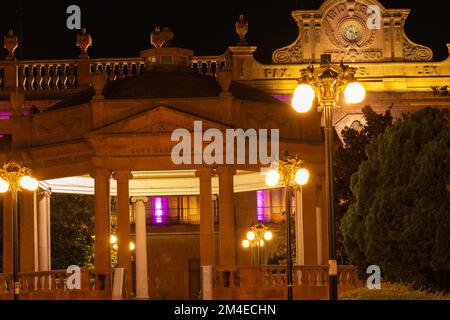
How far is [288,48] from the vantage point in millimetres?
75562

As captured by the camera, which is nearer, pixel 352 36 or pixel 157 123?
pixel 157 123

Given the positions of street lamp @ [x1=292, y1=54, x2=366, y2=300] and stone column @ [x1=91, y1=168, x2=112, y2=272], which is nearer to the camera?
street lamp @ [x1=292, y1=54, x2=366, y2=300]

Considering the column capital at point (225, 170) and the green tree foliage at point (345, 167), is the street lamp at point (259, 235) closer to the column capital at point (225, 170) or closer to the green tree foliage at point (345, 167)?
the green tree foliage at point (345, 167)

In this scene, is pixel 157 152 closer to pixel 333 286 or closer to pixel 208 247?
pixel 208 247

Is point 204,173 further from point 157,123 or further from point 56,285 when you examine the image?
point 56,285

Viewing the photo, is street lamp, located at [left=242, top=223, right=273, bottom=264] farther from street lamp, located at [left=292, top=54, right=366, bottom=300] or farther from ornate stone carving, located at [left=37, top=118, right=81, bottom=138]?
street lamp, located at [left=292, top=54, right=366, bottom=300]

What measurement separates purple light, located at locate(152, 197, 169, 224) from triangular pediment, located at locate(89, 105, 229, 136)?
3141 cm

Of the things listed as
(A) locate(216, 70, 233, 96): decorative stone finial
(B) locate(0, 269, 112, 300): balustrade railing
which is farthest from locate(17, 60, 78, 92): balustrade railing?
(B) locate(0, 269, 112, 300): balustrade railing

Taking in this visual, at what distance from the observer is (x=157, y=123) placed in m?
51.2

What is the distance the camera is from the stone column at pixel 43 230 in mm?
55812

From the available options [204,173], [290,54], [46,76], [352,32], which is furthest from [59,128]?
[352,32]

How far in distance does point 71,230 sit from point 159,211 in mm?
11230

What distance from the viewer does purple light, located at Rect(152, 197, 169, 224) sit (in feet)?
271
